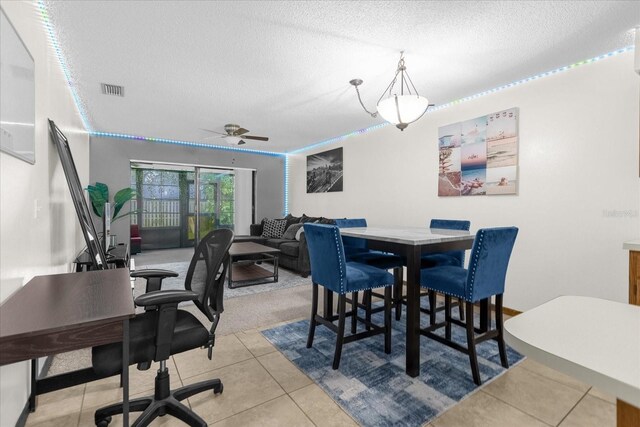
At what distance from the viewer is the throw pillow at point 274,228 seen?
247 inches

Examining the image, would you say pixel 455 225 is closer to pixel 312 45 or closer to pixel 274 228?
pixel 312 45

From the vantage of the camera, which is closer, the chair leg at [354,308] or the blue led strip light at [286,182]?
the chair leg at [354,308]

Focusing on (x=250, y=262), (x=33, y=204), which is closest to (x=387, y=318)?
(x=33, y=204)

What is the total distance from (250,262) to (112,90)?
2766 mm

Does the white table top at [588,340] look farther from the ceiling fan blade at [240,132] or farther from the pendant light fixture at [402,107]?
the ceiling fan blade at [240,132]

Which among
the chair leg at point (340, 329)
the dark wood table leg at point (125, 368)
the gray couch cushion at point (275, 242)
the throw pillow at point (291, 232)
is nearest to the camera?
the dark wood table leg at point (125, 368)

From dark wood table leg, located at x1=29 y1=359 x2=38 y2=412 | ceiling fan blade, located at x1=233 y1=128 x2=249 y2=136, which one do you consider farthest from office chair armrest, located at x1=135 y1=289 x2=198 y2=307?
ceiling fan blade, located at x1=233 y1=128 x2=249 y2=136

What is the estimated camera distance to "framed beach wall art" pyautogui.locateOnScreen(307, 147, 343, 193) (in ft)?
19.1

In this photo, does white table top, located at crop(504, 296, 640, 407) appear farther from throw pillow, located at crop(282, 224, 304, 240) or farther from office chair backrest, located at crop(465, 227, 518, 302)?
throw pillow, located at crop(282, 224, 304, 240)

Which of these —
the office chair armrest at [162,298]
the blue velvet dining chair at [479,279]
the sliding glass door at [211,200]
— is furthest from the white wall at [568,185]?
the sliding glass door at [211,200]

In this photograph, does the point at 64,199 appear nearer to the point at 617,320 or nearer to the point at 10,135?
the point at 10,135

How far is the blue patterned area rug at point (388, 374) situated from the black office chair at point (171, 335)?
75cm

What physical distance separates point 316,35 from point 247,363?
255 centimetres

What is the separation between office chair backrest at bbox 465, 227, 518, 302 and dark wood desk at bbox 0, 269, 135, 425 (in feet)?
6.10
